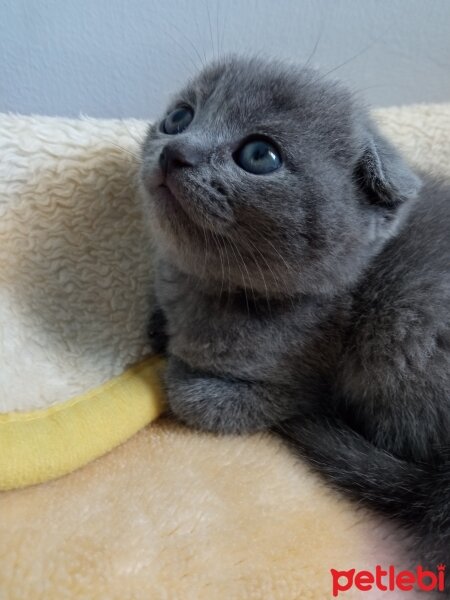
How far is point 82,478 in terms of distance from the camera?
0.82 meters

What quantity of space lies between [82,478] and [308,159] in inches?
21.5

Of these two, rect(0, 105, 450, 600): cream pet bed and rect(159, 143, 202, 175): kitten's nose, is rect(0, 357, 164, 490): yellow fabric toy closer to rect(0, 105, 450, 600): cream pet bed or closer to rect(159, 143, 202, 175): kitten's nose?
rect(0, 105, 450, 600): cream pet bed

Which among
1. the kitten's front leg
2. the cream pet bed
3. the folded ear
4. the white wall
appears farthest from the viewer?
the white wall

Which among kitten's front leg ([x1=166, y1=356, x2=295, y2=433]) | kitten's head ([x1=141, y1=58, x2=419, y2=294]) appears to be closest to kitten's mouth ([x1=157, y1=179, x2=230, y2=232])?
kitten's head ([x1=141, y1=58, x2=419, y2=294])

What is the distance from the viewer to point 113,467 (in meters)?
0.85

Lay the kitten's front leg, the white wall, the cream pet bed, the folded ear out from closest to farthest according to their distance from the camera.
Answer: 1. the cream pet bed
2. the folded ear
3. the kitten's front leg
4. the white wall

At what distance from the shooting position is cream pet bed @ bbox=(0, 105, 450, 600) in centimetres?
69

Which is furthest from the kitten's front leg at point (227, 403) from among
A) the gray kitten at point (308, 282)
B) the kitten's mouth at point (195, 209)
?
the kitten's mouth at point (195, 209)

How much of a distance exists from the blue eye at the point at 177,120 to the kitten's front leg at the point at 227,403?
15.8 inches

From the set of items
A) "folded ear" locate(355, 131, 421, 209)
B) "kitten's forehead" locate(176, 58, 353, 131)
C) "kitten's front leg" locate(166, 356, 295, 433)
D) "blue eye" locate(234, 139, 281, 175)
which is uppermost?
"kitten's forehead" locate(176, 58, 353, 131)

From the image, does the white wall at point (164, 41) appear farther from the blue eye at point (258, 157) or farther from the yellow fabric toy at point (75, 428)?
the yellow fabric toy at point (75, 428)

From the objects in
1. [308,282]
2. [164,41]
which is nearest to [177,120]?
[308,282]

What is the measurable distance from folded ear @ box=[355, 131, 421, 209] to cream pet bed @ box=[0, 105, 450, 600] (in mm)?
425

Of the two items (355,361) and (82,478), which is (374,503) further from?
(82,478)
